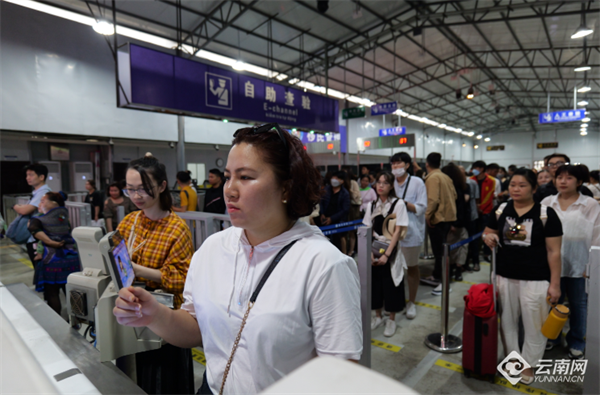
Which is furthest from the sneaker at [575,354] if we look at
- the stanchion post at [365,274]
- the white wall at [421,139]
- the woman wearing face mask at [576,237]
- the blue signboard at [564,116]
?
the blue signboard at [564,116]

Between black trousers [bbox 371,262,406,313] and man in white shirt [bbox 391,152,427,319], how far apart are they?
1.37ft

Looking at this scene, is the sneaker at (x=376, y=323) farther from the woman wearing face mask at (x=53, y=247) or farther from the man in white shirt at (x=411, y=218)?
the woman wearing face mask at (x=53, y=247)

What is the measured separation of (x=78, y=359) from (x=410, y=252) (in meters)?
3.13

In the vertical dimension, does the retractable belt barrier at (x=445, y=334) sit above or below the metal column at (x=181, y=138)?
below

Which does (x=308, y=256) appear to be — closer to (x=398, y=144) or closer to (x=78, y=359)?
(x=78, y=359)

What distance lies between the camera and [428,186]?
439 centimetres

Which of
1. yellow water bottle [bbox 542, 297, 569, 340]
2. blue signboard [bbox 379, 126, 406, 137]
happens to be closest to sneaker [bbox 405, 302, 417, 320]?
yellow water bottle [bbox 542, 297, 569, 340]

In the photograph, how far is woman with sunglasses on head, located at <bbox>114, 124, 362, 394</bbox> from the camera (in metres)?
0.91

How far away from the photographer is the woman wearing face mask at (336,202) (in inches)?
201

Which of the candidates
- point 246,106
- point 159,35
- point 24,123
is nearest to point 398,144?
point 246,106

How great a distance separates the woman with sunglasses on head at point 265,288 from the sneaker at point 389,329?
255 centimetres

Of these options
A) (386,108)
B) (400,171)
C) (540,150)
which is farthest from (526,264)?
(540,150)

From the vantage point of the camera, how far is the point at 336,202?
5.21 metres

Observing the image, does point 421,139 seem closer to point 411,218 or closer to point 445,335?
point 411,218
